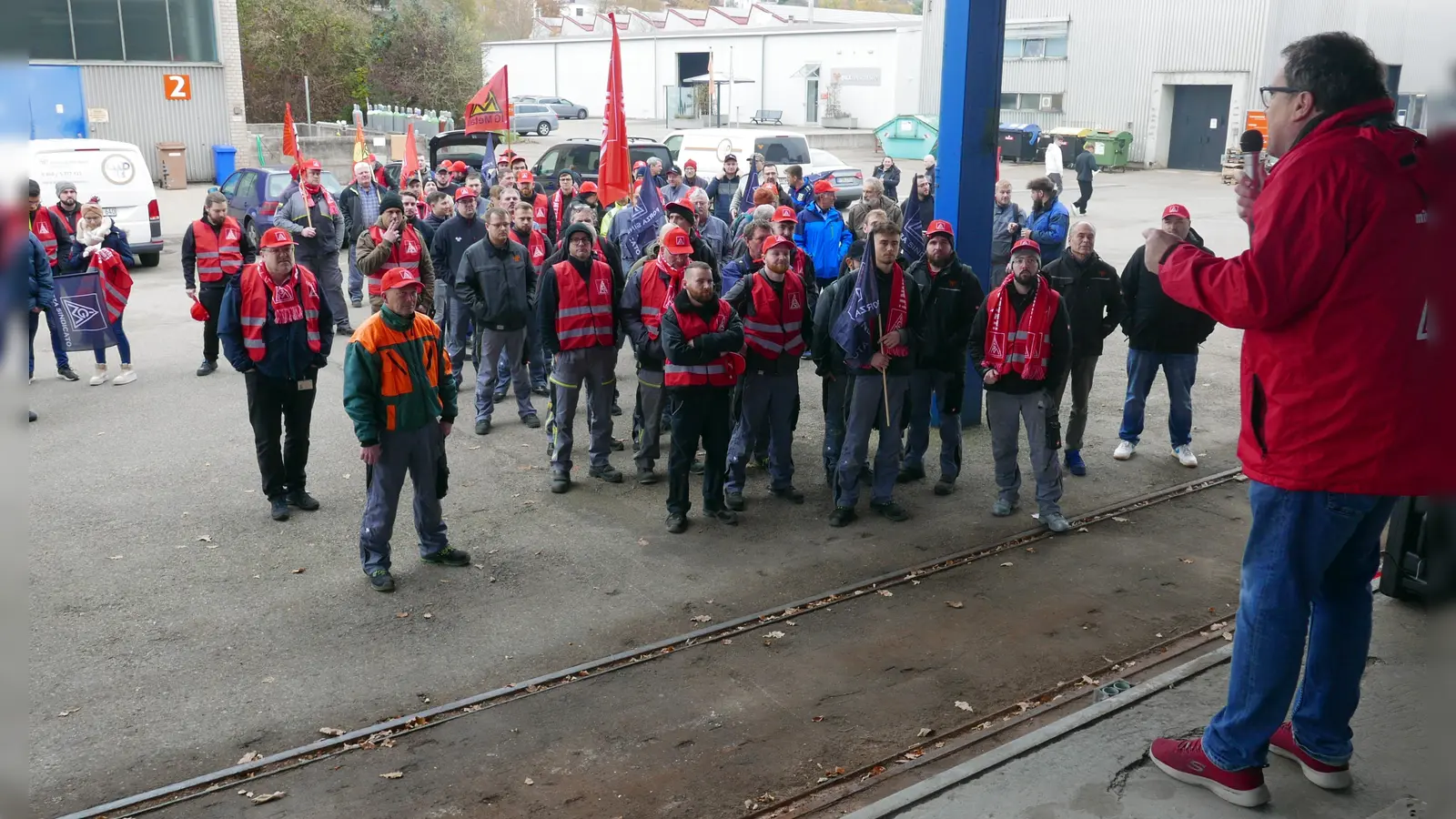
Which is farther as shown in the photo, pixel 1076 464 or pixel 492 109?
pixel 492 109

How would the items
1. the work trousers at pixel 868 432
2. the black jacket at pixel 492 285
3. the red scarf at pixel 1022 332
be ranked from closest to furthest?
the red scarf at pixel 1022 332, the work trousers at pixel 868 432, the black jacket at pixel 492 285

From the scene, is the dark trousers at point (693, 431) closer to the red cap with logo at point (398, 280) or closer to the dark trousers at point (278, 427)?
the red cap with logo at point (398, 280)

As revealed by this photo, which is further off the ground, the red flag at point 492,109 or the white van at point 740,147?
the red flag at point 492,109

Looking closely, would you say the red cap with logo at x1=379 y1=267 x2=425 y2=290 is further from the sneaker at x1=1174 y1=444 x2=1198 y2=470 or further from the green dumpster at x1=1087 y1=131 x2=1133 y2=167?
the green dumpster at x1=1087 y1=131 x2=1133 y2=167

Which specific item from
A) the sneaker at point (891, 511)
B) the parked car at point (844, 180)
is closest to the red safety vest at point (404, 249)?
the sneaker at point (891, 511)

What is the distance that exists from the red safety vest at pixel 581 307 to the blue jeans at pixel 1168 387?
4692 mm

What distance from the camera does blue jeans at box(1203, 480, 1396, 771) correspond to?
3486 mm

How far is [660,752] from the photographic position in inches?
213

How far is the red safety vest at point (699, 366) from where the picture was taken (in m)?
8.36

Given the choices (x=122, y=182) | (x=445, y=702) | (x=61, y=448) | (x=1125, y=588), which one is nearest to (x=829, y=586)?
(x=1125, y=588)

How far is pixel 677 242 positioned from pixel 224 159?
28009 mm

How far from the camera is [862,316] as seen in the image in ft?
28.1

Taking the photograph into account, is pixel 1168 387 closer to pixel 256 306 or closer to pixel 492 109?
pixel 256 306

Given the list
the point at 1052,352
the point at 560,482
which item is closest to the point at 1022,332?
the point at 1052,352
